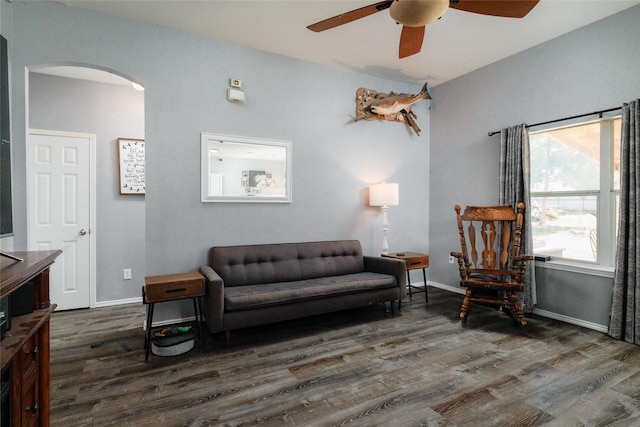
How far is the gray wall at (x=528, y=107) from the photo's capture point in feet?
9.97

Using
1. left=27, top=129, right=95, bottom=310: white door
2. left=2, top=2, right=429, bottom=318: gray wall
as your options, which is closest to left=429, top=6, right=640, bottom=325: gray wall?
left=2, top=2, right=429, bottom=318: gray wall

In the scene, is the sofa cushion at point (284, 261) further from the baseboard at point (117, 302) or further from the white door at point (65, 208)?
the white door at point (65, 208)

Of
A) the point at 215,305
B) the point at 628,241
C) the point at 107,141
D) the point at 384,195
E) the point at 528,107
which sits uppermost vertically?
the point at 528,107

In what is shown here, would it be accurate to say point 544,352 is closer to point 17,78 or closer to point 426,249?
point 426,249

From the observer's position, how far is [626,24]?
2945 millimetres

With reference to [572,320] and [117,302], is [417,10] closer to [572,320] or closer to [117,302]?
[572,320]

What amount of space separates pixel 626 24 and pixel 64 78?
5.67m

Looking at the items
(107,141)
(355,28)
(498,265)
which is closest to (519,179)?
(498,265)

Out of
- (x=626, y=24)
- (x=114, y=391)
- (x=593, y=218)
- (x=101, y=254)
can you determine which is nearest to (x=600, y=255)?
(x=593, y=218)

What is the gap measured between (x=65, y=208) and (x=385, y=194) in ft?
12.1

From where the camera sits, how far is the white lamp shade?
4.05 meters

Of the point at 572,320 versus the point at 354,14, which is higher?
the point at 354,14

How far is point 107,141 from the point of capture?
396cm

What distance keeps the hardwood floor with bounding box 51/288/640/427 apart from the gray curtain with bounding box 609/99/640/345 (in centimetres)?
17
